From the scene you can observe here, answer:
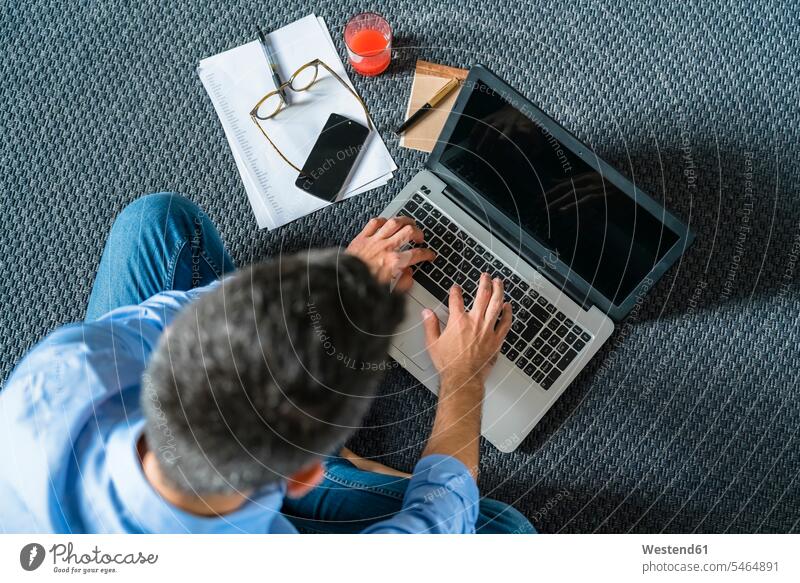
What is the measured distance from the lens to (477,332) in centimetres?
66

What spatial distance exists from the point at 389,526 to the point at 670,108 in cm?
60

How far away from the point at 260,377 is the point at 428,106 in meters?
0.46

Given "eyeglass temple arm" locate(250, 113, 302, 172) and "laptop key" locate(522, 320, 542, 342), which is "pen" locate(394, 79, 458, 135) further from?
"laptop key" locate(522, 320, 542, 342)

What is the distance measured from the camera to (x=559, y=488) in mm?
718

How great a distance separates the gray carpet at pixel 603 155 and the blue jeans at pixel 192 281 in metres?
0.05

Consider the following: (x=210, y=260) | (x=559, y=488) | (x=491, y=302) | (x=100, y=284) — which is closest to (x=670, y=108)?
(x=491, y=302)

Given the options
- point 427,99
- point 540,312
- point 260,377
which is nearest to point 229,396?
point 260,377

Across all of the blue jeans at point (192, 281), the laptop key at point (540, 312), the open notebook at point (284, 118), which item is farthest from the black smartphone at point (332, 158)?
the laptop key at point (540, 312)

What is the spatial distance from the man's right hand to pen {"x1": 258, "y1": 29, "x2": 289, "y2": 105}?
0.32 meters

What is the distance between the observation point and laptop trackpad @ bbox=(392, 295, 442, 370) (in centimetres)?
68

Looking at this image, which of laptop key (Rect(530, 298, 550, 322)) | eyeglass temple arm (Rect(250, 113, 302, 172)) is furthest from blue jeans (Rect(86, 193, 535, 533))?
laptop key (Rect(530, 298, 550, 322))

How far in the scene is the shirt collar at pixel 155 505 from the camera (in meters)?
0.48

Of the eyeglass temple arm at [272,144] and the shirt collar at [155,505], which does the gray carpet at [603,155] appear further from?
the shirt collar at [155,505]
